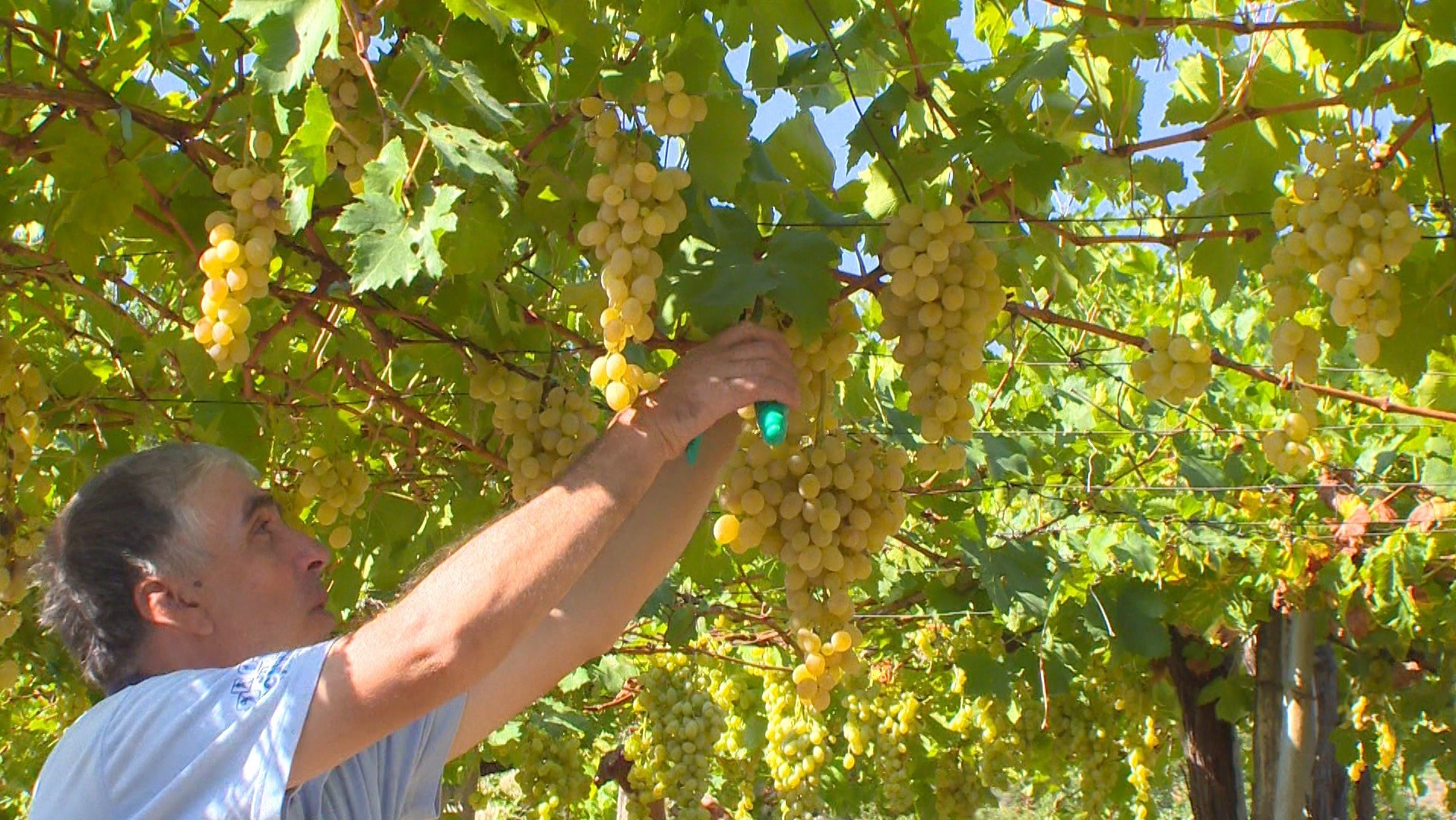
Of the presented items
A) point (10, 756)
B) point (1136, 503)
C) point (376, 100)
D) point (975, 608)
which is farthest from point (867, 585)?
point (10, 756)

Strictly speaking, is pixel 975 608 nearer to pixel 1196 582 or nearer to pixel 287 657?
pixel 1196 582

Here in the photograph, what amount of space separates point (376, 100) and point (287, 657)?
2.60 ft

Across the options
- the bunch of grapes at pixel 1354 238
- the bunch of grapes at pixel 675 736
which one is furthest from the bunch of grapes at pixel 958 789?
the bunch of grapes at pixel 1354 238

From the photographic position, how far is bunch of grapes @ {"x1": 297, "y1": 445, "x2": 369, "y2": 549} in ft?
10.3

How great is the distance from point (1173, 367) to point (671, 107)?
86cm

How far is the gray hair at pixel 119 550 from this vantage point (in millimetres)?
2270

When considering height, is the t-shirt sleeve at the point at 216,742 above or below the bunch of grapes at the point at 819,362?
below

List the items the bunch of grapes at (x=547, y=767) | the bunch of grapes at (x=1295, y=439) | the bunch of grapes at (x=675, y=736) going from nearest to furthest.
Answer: the bunch of grapes at (x=1295, y=439)
the bunch of grapes at (x=675, y=736)
the bunch of grapes at (x=547, y=767)

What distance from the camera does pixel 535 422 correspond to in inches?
106

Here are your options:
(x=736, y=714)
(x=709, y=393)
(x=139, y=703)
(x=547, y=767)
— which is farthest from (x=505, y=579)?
(x=736, y=714)

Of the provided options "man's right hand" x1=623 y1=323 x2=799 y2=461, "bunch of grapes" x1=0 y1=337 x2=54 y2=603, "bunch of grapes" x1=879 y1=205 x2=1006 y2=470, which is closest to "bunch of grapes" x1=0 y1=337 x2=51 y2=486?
"bunch of grapes" x1=0 y1=337 x2=54 y2=603

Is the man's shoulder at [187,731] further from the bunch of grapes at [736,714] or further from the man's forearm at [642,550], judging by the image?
the bunch of grapes at [736,714]

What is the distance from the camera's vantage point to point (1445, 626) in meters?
6.26

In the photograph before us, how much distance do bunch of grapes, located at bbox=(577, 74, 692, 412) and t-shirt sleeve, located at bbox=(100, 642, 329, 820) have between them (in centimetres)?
56
